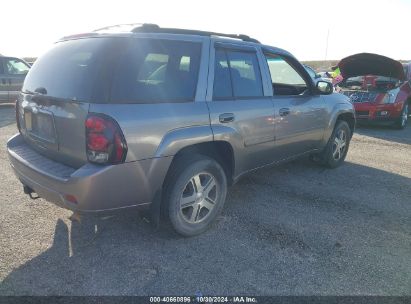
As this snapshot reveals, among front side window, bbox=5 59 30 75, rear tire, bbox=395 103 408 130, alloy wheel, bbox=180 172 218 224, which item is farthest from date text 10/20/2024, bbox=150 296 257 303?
front side window, bbox=5 59 30 75

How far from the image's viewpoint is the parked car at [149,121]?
258cm

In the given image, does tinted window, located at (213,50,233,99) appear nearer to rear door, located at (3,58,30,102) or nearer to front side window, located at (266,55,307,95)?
front side window, located at (266,55,307,95)

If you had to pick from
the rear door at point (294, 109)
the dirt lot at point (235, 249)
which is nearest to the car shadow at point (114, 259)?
the dirt lot at point (235, 249)

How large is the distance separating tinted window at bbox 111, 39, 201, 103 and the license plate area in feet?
2.21

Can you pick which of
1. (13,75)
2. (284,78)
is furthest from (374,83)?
(13,75)

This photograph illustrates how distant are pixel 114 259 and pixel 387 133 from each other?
805 cm

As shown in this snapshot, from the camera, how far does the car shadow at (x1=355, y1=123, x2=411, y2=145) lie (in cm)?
814

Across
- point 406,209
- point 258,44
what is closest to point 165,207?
point 258,44

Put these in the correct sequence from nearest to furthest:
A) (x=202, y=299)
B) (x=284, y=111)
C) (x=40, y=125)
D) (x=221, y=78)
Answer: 1. (x=202, y=299)
2. (x=40, y=125)
3. (x=221, y=78)
4. (x=284, y=111)

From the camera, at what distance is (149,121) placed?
2691 mm

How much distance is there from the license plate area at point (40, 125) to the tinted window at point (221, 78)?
4.71 ft

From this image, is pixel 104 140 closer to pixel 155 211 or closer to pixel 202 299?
pixel 155 211

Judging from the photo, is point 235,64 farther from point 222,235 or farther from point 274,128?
point 222,235

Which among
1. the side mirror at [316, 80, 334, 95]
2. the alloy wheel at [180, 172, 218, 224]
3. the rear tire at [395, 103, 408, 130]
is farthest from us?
the rear tire at [395, 103, 408, 130]
